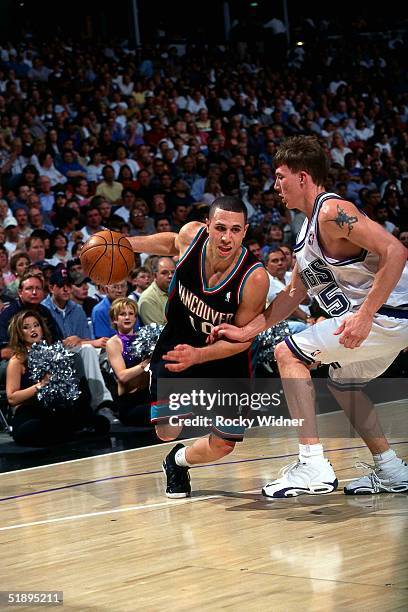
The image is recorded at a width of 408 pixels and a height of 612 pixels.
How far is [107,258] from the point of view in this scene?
5617 millimetres

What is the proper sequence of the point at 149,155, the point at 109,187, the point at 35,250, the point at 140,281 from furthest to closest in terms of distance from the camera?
1. the point at 149,155
2. the point at 109,187
3. the point at 35,250
4. the point at 140,281

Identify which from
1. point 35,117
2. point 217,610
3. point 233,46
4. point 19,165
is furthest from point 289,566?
point 233,46

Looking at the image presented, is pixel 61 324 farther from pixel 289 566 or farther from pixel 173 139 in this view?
pixel 173 139

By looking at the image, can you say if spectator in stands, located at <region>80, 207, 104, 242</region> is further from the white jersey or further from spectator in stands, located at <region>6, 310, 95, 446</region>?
the white jersey

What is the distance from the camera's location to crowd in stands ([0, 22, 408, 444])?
8828 millimetres

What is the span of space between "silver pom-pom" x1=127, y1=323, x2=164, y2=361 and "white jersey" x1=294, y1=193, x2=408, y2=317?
9.64ft

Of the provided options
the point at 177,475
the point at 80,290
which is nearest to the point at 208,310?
the point at 177,475

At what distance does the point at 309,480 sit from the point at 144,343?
3.02 meters

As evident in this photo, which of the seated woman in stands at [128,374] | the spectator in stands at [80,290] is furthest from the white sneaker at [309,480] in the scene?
the spectator in stands at [80,290]

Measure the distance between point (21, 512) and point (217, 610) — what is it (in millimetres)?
2183

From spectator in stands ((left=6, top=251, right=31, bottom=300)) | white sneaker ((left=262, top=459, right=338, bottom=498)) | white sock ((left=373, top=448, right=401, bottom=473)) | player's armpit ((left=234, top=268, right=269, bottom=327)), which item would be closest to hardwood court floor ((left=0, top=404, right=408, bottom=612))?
white sneaker ((left=262, top=459, right=338, bottom=498))

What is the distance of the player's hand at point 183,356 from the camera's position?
4.95 meters

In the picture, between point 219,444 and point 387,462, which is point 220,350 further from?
point 387,462

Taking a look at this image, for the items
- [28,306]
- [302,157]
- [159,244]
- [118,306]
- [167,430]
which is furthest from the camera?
[118,306]
